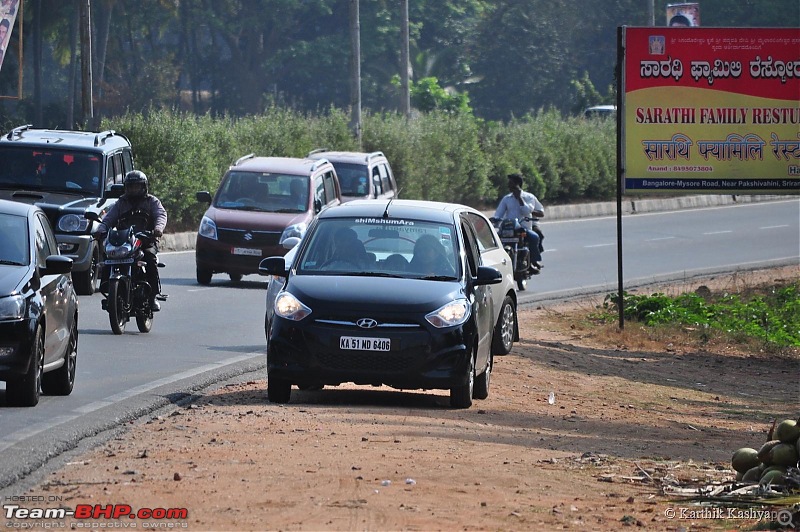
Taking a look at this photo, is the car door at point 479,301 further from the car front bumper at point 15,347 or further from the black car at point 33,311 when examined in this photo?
the car front bumper at point 15,347

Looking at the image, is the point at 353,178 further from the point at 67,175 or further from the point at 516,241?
the point at 67,175

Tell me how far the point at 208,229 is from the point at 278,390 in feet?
38.2

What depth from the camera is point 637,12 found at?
3305 inches

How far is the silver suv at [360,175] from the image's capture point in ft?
92.6

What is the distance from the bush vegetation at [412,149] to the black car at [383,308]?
19131 millimetres

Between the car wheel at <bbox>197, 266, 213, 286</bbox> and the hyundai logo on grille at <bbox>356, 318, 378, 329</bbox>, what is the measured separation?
12111 millimetres

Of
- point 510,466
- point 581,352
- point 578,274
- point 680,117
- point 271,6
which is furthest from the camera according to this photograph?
point 271,6

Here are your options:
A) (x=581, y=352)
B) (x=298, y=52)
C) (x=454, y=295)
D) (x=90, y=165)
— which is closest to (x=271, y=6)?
(x=298, y=52)

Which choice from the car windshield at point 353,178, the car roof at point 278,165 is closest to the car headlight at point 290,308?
the car roof at point 278,165

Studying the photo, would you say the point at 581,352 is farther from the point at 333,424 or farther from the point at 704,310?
the point at 333,424

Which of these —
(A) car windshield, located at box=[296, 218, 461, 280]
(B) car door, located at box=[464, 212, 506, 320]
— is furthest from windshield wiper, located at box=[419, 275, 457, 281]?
(B) car door, located at box=[464, 212, 506, 320]

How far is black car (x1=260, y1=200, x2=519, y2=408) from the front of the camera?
11.5m

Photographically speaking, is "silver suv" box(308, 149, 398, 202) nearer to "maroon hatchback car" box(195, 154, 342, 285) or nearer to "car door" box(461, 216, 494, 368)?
"maroon hatchback car" box(195, 154, 342, 285)

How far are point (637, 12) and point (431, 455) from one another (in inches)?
3035
